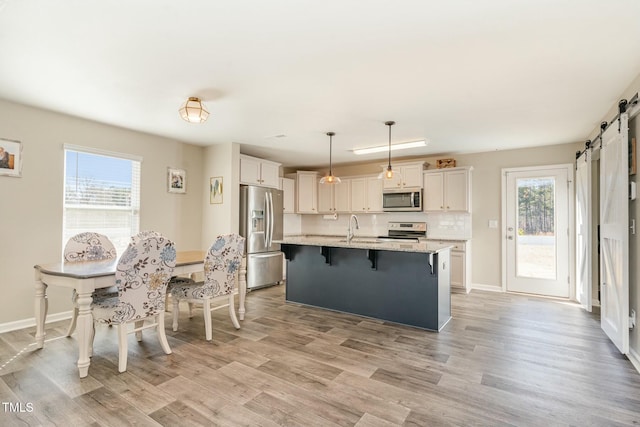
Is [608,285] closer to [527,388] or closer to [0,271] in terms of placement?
[527,388]

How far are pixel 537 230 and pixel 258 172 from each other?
4.87m

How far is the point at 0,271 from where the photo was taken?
11.2ft

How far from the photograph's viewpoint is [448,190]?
5.62 m

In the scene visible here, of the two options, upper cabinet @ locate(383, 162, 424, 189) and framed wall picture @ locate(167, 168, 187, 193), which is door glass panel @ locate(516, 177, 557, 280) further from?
framed wall picture @ locate(167, 168, 187, 193)

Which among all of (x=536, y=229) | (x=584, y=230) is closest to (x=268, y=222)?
(x=536, y=229)

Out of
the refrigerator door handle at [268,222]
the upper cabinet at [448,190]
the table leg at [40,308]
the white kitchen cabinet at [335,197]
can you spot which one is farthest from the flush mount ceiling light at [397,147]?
the table leg at [40,308]

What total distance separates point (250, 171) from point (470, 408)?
183 inches

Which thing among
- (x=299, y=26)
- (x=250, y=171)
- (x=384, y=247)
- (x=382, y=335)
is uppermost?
(x=299, y=26)

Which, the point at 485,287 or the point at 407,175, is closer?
the point at 485,287

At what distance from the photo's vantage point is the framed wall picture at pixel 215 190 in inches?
208

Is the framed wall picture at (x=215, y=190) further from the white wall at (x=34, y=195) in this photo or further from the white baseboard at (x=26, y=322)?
the white baseboard at (x=26, y=322)

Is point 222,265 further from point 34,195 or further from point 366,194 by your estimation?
point 366,194

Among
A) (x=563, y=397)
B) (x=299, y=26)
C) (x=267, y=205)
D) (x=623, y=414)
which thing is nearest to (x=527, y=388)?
(x=563, y=397)

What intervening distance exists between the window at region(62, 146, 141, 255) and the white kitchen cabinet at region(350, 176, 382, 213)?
155 inches
